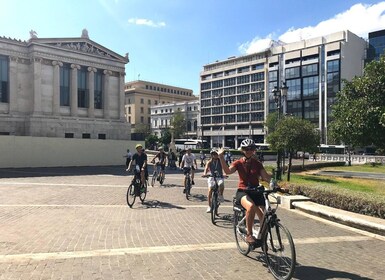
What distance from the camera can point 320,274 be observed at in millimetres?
5227

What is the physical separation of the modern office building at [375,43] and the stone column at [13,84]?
7501 centimetres

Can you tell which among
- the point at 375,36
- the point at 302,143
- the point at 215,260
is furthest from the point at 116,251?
the point at 375,36

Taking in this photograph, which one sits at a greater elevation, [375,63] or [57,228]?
[375,63]

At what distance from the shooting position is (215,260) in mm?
5832

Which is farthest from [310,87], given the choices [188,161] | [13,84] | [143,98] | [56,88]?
[188,161]

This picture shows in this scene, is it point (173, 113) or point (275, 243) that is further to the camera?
point (173, 113)

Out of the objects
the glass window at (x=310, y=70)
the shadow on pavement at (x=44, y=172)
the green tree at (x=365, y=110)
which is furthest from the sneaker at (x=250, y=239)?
the glass window at (x=310, y=70)

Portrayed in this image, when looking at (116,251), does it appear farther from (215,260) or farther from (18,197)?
(18,197)

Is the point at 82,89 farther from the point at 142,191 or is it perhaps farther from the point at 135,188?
the point at 135,188

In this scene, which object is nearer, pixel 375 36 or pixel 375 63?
pixel 375 63

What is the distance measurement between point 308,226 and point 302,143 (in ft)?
58.7

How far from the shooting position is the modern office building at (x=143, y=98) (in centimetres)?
12538

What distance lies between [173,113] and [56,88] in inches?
2945

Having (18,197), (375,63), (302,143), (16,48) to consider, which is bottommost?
(18,197)
